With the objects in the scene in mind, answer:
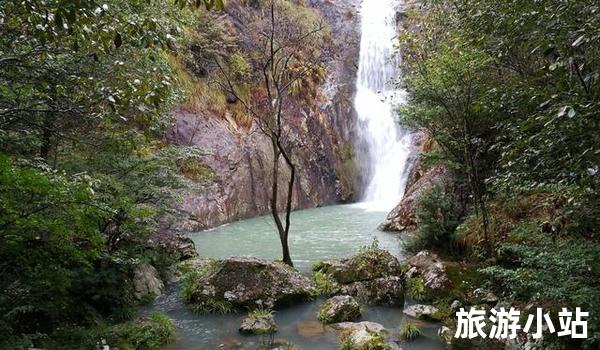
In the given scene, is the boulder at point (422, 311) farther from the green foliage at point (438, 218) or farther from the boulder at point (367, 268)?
the green foliage at point (438, 218)

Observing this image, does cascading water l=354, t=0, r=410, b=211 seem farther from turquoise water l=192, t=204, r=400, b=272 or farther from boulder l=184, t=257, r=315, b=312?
boulder l=184, t=257, r=315, b=312

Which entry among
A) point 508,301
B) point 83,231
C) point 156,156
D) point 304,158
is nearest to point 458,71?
point 508,301

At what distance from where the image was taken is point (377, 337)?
602 centimetres

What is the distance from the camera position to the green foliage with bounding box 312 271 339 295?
841 cm

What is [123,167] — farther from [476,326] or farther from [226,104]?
[226,104]

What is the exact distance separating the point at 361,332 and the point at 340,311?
954 millimetres

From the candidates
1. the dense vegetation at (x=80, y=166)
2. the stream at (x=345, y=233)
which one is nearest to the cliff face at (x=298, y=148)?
the stream at (x=345, y=233)

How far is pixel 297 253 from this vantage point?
473 inches

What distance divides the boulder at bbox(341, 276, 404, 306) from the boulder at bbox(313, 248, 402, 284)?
160mm

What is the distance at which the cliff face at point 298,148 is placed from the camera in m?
Result: 17.0

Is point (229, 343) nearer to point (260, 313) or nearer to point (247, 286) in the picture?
point (260, 313)

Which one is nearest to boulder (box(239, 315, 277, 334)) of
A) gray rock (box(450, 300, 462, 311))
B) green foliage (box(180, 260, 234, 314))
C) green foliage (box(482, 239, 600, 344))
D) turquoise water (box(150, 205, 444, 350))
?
turquoise water (box(150, 205, 444, 350))

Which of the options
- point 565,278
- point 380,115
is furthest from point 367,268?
point 380,115

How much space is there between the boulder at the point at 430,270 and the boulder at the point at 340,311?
1.52 metres
